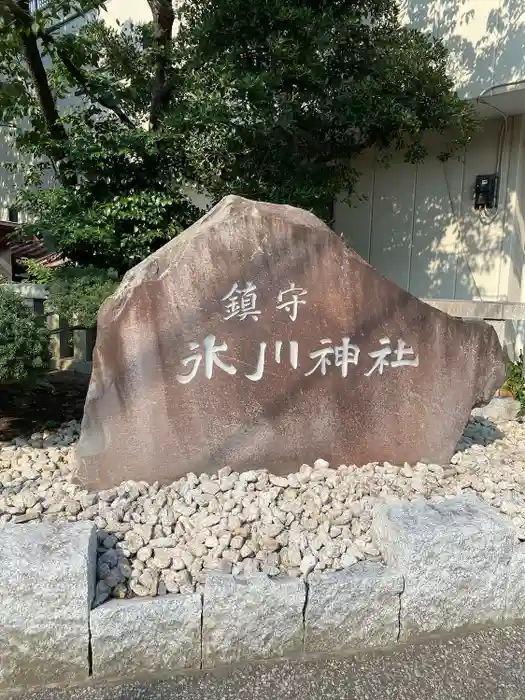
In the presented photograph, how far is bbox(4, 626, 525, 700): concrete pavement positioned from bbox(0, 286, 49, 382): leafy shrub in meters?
2.19

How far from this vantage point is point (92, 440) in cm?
321

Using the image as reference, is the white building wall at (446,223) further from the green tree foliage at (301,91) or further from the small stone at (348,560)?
the small stone at (348,560)

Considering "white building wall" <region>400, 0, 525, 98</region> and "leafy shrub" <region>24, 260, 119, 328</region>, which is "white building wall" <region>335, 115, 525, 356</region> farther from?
"leafy shrub" <region>24, 260, 119, 328</region>

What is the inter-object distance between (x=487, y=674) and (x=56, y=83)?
665 cm

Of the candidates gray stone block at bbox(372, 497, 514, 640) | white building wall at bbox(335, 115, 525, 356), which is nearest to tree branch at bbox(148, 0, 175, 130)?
white building wall at bbox(335, 115, 525, 356)

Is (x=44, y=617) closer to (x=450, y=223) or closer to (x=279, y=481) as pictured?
(x=279, y=481)

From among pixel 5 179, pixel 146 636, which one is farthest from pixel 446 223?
pixel 5 179

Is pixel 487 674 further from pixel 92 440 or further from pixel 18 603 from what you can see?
pixel 92 440

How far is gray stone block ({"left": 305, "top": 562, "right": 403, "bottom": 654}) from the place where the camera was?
237 cm

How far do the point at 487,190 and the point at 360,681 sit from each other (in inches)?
248

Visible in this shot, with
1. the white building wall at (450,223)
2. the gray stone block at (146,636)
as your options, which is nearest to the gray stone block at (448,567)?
the gray stone block at (146,636)

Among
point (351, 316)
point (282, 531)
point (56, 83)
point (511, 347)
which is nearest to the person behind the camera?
point (282, 531)

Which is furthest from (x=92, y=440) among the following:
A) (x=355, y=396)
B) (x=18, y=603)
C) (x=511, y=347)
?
(x=511, y=347)

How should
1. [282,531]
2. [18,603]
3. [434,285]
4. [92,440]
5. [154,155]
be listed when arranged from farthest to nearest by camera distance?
[434,285] < [154,155] < [92,440] < [282,531] < [18,603]
